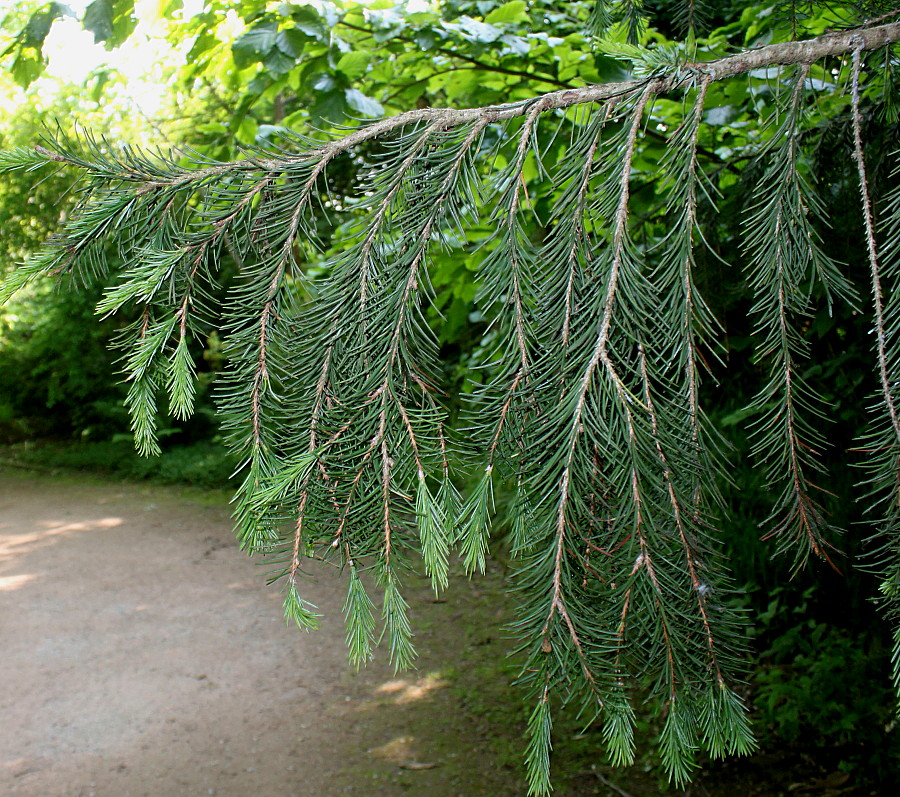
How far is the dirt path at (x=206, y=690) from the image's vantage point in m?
3.20

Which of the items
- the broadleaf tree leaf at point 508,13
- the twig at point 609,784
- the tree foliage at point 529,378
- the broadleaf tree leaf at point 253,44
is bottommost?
the twig at point 609,784

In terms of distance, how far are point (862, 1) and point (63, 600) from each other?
525 cm

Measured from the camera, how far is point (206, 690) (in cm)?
389

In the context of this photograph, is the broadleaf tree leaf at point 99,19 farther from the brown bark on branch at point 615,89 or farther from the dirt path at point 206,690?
the dirt path at point 206,690

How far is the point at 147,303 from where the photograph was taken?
109cm

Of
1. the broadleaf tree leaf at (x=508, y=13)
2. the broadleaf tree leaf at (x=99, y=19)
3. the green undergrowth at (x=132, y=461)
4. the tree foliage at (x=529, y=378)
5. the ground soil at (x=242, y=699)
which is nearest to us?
the tree foliage at (x=529, y=378)

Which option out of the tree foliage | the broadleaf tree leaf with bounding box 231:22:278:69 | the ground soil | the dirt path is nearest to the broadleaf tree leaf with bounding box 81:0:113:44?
the broadleaf tree leaf with bounding box 231:22:278:69

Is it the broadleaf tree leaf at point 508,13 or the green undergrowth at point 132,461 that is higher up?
the broadleaf tree leaf at point 508,13

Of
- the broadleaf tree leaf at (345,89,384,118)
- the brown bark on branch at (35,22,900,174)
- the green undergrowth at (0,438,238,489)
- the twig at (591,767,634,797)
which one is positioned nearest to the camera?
the brown bark on branch at (35,22,900,174)

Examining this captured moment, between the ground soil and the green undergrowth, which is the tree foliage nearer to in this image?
the ground soil

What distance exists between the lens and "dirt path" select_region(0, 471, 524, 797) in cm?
320

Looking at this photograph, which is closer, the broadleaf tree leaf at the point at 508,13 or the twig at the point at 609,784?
the broadleaf tree leaf at the point at 508,13

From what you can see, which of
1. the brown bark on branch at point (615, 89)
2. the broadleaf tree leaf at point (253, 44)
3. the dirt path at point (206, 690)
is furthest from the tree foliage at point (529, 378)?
the dirt path at point (206, 690)

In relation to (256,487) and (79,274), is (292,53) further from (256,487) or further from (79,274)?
(256,487)
